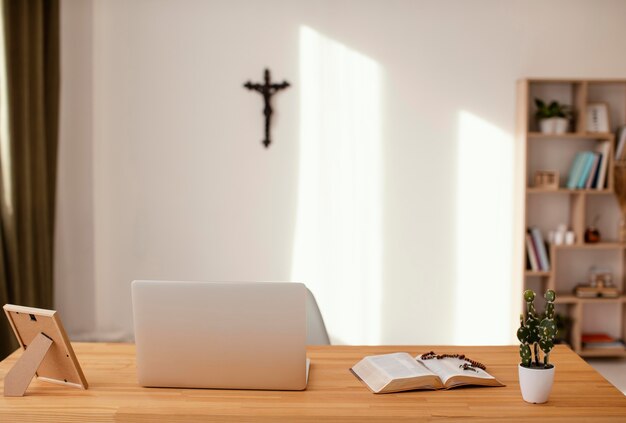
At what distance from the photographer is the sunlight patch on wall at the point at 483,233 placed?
15.1 ft

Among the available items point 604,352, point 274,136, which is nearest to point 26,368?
point 274,136

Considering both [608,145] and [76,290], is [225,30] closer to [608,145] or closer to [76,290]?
[76,290]

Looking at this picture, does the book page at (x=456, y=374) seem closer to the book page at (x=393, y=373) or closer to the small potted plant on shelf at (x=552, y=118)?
the book page at (x=393, y=373)

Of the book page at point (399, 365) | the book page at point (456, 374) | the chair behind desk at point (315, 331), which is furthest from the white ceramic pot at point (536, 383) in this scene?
the chair behind desk at point (315, 331)

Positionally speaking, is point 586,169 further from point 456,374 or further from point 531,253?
point 456,374

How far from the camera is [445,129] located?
4.59 meters

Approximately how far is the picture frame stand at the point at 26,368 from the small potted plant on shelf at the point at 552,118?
3.43 metres

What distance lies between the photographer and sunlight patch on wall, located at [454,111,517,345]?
4.59 meters

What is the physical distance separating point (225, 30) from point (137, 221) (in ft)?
4.33

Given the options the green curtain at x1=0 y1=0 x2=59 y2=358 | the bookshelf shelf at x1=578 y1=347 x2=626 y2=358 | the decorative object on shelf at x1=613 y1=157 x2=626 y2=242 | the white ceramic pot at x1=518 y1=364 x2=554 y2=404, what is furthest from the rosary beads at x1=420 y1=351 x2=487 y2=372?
the decorative object on shelf at x1=613 y1=157 x2=626 y2=242

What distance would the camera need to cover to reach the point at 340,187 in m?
4.63

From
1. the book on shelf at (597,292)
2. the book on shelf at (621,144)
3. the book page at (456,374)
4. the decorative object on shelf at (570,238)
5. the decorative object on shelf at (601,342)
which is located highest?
the book on shelf at (621,144)

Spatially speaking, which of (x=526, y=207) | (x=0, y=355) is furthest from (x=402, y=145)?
(x=0, y=355)

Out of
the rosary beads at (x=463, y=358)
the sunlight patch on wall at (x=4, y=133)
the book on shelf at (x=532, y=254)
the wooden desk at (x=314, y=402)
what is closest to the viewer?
the wooden desk at (x=314, y=402)
